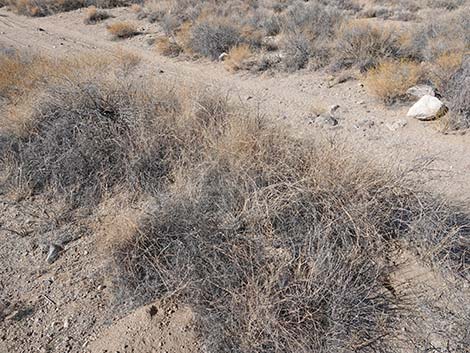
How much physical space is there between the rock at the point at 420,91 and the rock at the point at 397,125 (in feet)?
2.33

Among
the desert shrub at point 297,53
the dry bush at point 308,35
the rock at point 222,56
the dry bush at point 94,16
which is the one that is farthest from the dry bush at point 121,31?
the desert shrub at point 297,53

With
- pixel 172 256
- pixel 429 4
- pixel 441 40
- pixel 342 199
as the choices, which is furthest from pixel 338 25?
pixel 172 256

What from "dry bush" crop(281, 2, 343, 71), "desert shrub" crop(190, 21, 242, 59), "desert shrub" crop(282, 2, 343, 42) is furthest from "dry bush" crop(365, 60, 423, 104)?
"desert shrub" crop(190, 21, 242, 59)

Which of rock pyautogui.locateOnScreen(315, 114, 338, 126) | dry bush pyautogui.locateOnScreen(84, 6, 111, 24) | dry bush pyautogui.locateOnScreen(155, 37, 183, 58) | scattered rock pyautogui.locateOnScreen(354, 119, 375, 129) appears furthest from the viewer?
dry bush pyautogui.locateOnScreen(84, 6, 111, 24)

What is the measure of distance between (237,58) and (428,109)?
13.2 feet

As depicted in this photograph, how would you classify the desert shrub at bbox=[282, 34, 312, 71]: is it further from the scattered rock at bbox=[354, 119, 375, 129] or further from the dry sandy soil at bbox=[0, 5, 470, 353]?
the scattered rock at bbox=[354, 119, 375, 129]

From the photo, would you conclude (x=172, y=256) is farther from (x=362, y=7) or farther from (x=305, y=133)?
(x=362, y=7)

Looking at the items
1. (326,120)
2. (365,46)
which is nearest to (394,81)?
(326,120)

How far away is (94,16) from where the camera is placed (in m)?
13.0

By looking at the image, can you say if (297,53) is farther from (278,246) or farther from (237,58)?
(278,246)

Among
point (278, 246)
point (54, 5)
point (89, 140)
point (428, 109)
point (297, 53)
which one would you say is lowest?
point (54, 5)

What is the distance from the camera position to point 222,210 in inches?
142

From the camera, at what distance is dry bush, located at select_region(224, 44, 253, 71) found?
319 inches

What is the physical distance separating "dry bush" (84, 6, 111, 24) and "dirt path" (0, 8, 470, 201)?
1903 mm
